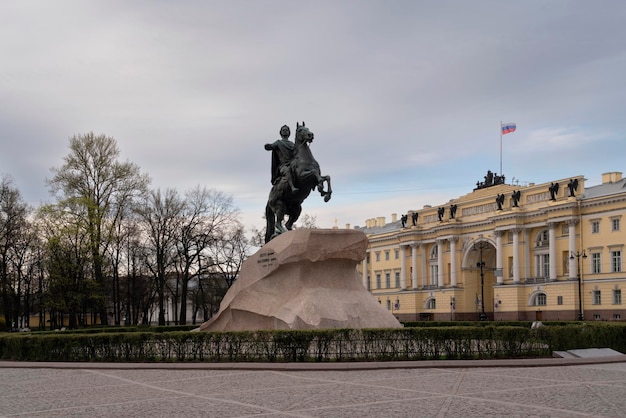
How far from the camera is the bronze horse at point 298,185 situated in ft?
70.3

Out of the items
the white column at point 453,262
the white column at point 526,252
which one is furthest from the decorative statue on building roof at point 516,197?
the white column at point 453,262

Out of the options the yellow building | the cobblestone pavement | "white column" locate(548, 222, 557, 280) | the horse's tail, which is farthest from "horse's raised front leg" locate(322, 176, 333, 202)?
"white column" locate(548, 222, 557, 280)

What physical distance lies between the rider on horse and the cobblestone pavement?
7.00m

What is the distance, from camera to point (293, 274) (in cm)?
2088

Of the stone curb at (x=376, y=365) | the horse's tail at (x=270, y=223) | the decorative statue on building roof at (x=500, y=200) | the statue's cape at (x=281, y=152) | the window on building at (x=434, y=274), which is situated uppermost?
the decorative statue on building roof at (x=500, y=200)

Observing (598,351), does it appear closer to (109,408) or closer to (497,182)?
(109,408)

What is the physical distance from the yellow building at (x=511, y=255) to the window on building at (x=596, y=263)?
0.32 feet

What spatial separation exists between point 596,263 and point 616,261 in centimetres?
235

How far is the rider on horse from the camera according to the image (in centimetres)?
2202

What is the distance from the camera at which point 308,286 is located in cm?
2077

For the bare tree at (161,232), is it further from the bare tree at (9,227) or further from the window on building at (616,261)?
the window on building at (616,261)

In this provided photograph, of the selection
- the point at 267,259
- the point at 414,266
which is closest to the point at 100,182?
the point at 267,259

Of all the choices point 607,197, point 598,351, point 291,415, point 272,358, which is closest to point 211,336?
point 272,358

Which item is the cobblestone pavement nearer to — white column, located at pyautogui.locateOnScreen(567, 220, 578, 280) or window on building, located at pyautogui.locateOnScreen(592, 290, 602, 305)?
window on building, located at pyautogui.locateOnScreen(592, 290, 602, 305)
